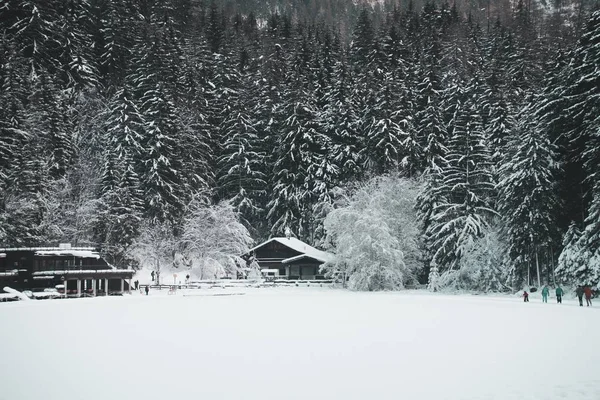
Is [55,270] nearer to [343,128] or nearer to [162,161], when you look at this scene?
[162,161]

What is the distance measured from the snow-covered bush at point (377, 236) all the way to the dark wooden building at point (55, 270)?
2119 cm

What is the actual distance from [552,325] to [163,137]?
47845mm

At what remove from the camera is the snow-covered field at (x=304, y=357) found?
35.2ft

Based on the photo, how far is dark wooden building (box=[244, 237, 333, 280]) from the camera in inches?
2435

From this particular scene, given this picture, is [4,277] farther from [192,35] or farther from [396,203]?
[192,35]

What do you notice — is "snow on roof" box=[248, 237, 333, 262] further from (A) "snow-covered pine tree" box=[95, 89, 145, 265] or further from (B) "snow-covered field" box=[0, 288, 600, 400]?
(B) "snow-covered field" box=[0, 288, 600, 400]

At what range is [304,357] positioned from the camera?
47.1 ft

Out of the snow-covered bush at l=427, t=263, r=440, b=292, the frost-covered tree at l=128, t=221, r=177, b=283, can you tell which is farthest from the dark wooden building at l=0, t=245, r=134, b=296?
the snow-covered bush at l=427, t=263, r=440, b=292

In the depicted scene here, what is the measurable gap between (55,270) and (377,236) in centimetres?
2928

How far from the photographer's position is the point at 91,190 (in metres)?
59.6

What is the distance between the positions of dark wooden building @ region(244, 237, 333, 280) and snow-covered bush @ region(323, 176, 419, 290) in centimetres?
527

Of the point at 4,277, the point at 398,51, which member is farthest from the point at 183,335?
the point at 398,51

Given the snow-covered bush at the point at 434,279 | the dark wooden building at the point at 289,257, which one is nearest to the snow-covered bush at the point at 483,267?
the snow-covered bush at the point at 434,279

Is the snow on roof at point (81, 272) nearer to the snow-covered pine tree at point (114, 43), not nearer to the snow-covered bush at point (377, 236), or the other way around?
the snow-covered bush at point (377, 236)
